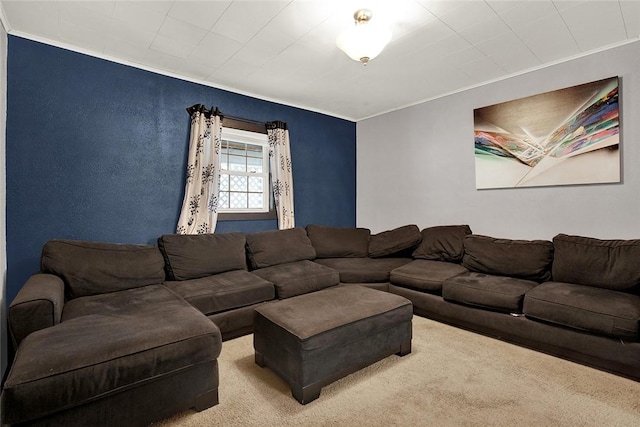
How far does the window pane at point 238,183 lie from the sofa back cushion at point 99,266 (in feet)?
4.63

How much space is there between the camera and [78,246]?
244cm

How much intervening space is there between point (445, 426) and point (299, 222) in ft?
10.4

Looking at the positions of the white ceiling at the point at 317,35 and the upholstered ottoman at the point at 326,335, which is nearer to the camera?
the upholstered ottoman at the point at 326,335

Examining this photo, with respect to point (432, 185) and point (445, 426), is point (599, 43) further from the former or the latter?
point (445, 426)

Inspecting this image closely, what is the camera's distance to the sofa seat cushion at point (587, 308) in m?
1.95

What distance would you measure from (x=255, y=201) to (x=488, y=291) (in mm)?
2886

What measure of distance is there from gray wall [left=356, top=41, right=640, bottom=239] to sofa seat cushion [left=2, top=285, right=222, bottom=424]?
130 inches

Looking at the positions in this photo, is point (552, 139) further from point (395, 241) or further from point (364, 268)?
point (364, 268)

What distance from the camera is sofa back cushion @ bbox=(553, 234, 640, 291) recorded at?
2.34 metres

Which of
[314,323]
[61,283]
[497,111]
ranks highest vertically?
[497,111]

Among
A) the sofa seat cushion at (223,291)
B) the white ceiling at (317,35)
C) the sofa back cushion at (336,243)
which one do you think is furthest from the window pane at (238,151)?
the sofa seat cushion at (223,291)

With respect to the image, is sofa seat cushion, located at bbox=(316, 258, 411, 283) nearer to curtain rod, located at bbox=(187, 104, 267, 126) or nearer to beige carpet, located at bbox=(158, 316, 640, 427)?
beige carpet, located at bbox=(158, 316, 640, 427)

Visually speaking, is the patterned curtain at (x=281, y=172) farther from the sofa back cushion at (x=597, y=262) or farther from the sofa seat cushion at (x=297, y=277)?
the sofa back cushion at (x=597, y=262)

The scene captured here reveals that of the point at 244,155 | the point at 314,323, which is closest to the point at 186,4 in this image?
the point at 244,155
